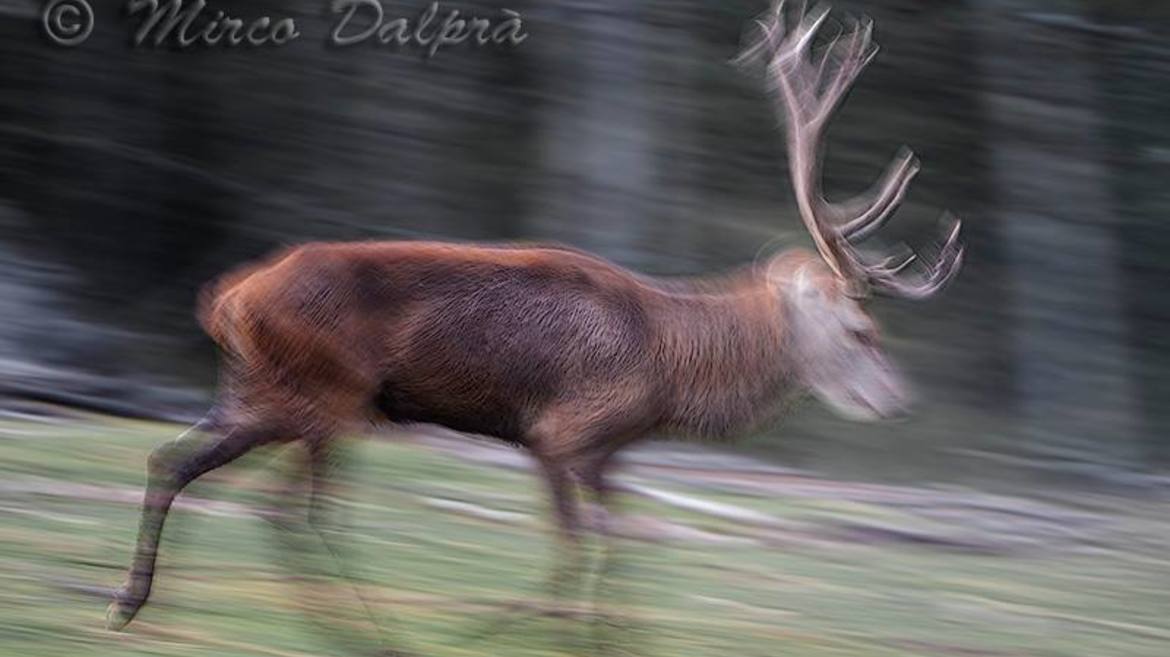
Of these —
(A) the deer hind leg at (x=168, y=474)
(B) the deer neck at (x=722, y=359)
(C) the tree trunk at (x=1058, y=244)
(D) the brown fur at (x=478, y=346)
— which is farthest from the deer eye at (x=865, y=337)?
(C) the tree trunk at (x=1058, y=244)

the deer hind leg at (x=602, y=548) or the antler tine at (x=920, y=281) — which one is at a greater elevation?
the antler tine at (x=920, y=281)

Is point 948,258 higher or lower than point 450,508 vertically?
higher

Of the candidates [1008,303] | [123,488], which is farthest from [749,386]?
[1008,303]

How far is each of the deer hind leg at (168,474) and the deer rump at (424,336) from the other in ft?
0.38

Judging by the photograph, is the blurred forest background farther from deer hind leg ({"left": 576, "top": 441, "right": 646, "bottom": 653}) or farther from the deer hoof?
the deer hoof

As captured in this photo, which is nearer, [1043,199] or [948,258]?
[948,258]

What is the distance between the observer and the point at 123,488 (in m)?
10.7

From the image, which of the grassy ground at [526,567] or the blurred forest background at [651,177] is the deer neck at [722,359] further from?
the blurred forest background at [651,177]

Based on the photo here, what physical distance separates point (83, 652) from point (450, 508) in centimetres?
451

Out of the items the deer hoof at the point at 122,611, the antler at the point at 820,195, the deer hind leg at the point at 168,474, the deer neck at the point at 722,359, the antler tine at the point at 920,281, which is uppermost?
the antler at the point at 820,195

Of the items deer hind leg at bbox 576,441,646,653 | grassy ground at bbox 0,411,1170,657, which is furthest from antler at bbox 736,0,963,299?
grassy ground at bbox 0,411,1170,657

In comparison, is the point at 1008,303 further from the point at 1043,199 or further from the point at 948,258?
the point at 948,258

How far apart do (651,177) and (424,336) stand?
7.89 meters

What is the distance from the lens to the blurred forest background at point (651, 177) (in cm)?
1544
